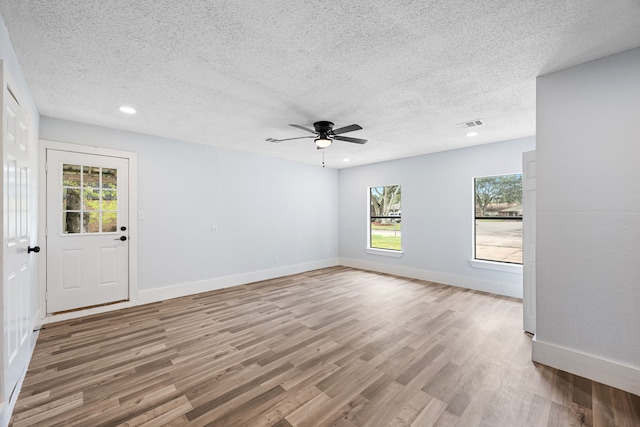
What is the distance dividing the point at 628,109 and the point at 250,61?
9.78ft

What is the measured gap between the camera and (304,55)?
2.11 meters

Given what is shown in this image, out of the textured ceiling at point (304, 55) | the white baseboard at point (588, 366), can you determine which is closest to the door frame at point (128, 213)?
the textured ceiling at point (304, 55)

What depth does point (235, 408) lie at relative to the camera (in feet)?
6.17

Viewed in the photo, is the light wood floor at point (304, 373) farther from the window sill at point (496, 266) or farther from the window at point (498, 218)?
the window at point (498, 218)

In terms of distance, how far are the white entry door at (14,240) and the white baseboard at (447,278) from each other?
5.60 m

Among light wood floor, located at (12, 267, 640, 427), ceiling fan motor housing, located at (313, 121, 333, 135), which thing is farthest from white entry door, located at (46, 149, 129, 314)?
ceiling fan motor housing, located at (313, 121, 333, 135)

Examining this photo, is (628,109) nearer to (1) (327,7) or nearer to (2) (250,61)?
(1) (327,7)

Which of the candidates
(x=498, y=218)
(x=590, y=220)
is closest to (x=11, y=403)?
(x=590, y=220)

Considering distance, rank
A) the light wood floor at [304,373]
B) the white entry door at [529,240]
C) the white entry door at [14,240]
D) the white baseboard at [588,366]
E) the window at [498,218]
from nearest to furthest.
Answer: the white entry door at [14,240], the light wood floor at [304,373], the white baseboard at [588,366], the white entry door at [529,240], the window at [498,218]

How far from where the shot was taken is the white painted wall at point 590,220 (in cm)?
206

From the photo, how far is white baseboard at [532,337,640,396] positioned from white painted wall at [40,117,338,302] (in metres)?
4.49

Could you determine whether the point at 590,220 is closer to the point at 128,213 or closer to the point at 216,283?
the point at 216,283

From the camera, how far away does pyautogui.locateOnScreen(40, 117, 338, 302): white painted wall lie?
4152 mm

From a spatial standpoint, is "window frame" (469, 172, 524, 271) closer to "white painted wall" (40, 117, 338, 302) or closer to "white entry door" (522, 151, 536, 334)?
"white entry door" (522, 151, 536, 334)
